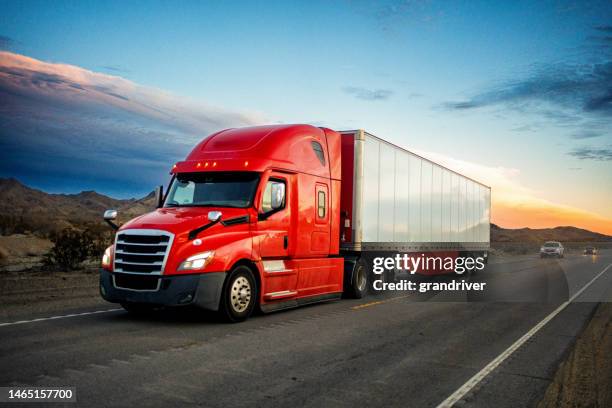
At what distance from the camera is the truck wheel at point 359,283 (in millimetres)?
13467

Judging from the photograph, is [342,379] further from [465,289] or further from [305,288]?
[465,289]

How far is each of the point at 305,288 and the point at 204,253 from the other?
3193 mm

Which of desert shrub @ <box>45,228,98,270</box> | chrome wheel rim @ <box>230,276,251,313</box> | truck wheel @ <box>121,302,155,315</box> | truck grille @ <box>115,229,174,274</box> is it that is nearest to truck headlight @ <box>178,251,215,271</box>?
truck grille @ <box>115,229,174,274</box>

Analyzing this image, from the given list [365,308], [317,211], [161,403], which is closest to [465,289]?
[365,308]

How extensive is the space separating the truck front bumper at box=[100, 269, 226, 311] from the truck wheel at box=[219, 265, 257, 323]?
0.79 ft

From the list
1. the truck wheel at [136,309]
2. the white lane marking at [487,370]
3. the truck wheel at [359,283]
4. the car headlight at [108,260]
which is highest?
Result: the car headlight at [108,260]

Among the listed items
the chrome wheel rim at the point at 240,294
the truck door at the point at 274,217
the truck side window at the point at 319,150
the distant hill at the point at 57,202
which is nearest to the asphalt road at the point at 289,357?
the chrome wheel rim at the point at 240,294

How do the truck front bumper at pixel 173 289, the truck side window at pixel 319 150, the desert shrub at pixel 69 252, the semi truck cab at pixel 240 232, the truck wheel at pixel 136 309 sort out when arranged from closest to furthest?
the truck front bumper at pixel 173 289 → the semi truck cab at pixel 240 232 → the truck wheel at pixel 136 309 → the truck side window at pixel 319 150 → the desert shrub at pixel 69 252

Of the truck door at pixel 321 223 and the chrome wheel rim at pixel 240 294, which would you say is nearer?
the chrome wheel rim at pixel 240 294

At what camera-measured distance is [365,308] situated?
11.9 m

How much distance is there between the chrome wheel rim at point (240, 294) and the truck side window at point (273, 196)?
136 cm

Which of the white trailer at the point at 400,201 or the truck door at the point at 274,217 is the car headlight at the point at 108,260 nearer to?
the truck door at the point at 274,217

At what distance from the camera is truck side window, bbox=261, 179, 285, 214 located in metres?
10.1

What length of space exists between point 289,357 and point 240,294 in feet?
8.80
